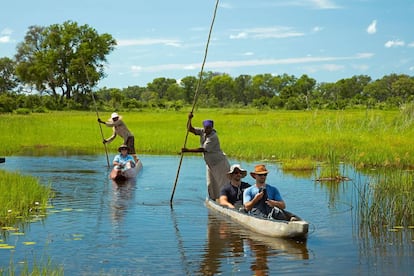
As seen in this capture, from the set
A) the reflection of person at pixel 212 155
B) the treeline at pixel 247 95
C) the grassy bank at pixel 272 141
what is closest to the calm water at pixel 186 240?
the reflection of person at pixel 212 155

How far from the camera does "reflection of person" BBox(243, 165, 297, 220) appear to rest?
1052 cm

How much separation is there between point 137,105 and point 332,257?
63.5m

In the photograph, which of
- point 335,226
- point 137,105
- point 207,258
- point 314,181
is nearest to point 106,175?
point 314,181

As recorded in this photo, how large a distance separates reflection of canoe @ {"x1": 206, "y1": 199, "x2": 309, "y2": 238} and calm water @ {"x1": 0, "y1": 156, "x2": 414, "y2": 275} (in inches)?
5.2

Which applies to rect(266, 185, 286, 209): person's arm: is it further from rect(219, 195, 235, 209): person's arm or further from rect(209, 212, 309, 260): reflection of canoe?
rect(219, 195, 235, 209): person's arm

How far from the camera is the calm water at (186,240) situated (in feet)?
29.1

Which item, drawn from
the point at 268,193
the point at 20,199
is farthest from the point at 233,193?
the point at 20,199

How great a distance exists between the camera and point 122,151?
1792 centimetres

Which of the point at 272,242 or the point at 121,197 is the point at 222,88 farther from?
the point at 272,242

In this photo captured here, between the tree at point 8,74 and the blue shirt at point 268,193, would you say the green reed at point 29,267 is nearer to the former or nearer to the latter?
the blue shirt at point 268,193

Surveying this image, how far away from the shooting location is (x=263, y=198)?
10.8m

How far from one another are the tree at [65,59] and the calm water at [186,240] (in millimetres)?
61036

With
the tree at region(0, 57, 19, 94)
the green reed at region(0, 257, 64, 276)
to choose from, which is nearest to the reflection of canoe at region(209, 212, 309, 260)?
the green reed at region(0, 257, 64, 276)

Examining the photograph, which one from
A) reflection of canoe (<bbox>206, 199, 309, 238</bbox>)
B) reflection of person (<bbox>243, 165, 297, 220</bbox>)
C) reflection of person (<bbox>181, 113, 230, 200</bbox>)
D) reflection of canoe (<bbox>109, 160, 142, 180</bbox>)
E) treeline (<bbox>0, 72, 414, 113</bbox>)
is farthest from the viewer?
treeline (<bbox>0, 72, 414, 113</bbox>)
